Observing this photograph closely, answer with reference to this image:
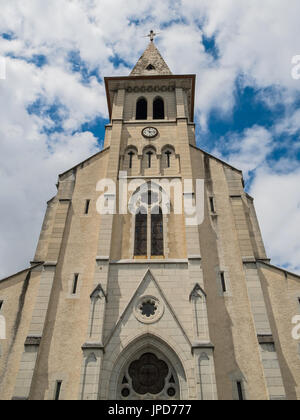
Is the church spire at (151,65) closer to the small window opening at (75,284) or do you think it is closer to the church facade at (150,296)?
the church facade at (150,296)

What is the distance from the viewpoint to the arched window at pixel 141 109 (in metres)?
25.2

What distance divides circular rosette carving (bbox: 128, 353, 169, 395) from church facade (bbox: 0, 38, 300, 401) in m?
0.04

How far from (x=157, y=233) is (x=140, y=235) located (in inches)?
36.7

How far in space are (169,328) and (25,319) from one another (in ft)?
21.5

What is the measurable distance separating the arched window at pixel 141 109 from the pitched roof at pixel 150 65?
12.3 feet

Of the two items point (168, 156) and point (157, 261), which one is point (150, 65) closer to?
point (168, 156)

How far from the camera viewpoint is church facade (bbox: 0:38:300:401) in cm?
1338

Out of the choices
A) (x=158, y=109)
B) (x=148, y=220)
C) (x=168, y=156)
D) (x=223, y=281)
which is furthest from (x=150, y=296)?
(x=158, y=109)

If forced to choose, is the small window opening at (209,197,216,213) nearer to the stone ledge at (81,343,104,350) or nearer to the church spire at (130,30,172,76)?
the stone ledge at (81,343,104,350)

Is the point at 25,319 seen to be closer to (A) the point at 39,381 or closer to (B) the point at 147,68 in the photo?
(A) the point at 39,381

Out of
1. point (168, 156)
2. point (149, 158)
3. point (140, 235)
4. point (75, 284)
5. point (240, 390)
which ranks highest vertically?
point (168, 156)

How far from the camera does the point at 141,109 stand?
85.2 feet

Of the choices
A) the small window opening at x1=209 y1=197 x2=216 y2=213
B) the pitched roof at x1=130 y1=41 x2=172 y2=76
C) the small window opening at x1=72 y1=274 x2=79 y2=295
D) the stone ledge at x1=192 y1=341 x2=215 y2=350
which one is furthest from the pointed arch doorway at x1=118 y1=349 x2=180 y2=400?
the pitched roof at x1=130 y1=41 x2=172 y2=76
